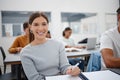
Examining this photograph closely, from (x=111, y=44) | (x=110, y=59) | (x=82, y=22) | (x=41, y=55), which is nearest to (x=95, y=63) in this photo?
(x=111, y=44)

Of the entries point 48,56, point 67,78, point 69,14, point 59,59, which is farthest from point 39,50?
point 69,14

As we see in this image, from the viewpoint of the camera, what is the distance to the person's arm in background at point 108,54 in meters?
1.37

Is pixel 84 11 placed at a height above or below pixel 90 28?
above

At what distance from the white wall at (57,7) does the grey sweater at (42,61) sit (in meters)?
4.03

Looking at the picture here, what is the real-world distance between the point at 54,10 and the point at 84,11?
109 cm

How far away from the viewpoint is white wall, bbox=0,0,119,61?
520 centimetres

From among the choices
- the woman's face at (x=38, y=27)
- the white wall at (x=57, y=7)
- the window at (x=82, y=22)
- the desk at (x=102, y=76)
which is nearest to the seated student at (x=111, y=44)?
the desk at (x=102, y=76)

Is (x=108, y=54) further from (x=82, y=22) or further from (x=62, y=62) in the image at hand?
(x=82, y=22)

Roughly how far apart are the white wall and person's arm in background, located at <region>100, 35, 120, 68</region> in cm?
407

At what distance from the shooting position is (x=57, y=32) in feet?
18.5

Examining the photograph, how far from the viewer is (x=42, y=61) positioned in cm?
140

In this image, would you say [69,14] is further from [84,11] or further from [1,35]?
[1,35]

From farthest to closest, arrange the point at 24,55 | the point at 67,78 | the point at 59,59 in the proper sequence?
1. the point at 59,59
2. the point at 24,55
3. the point at 67,78

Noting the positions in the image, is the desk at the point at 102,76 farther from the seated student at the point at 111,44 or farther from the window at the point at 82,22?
the window at the point at 82,22
